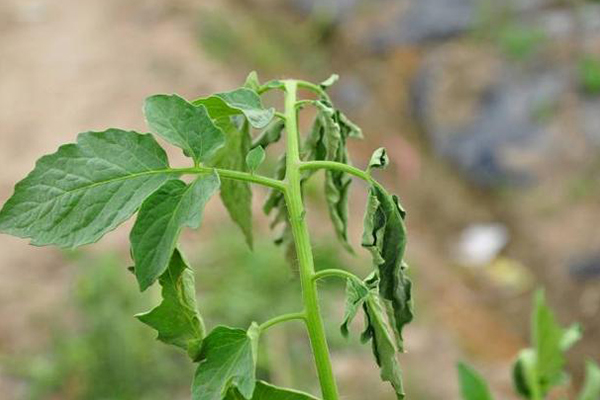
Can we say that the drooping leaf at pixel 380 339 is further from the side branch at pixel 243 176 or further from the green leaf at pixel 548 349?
the green leaf at pixel 548 349

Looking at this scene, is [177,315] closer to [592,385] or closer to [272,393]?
[272,393]

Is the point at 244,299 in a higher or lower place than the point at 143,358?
higher

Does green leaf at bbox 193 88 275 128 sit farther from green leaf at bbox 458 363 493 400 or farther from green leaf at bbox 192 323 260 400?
green leaf at bbox 458 363 493 400

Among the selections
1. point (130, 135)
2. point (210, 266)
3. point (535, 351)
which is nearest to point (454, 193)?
point (210, 266)

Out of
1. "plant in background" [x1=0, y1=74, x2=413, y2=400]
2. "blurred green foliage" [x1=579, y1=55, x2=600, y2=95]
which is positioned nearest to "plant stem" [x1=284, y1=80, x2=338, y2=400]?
"plant in background" [x1=0, y1=74, x2=413, y2=400]

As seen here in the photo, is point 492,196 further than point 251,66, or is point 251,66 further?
point 251,66

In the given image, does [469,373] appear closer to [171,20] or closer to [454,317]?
[454,317]
